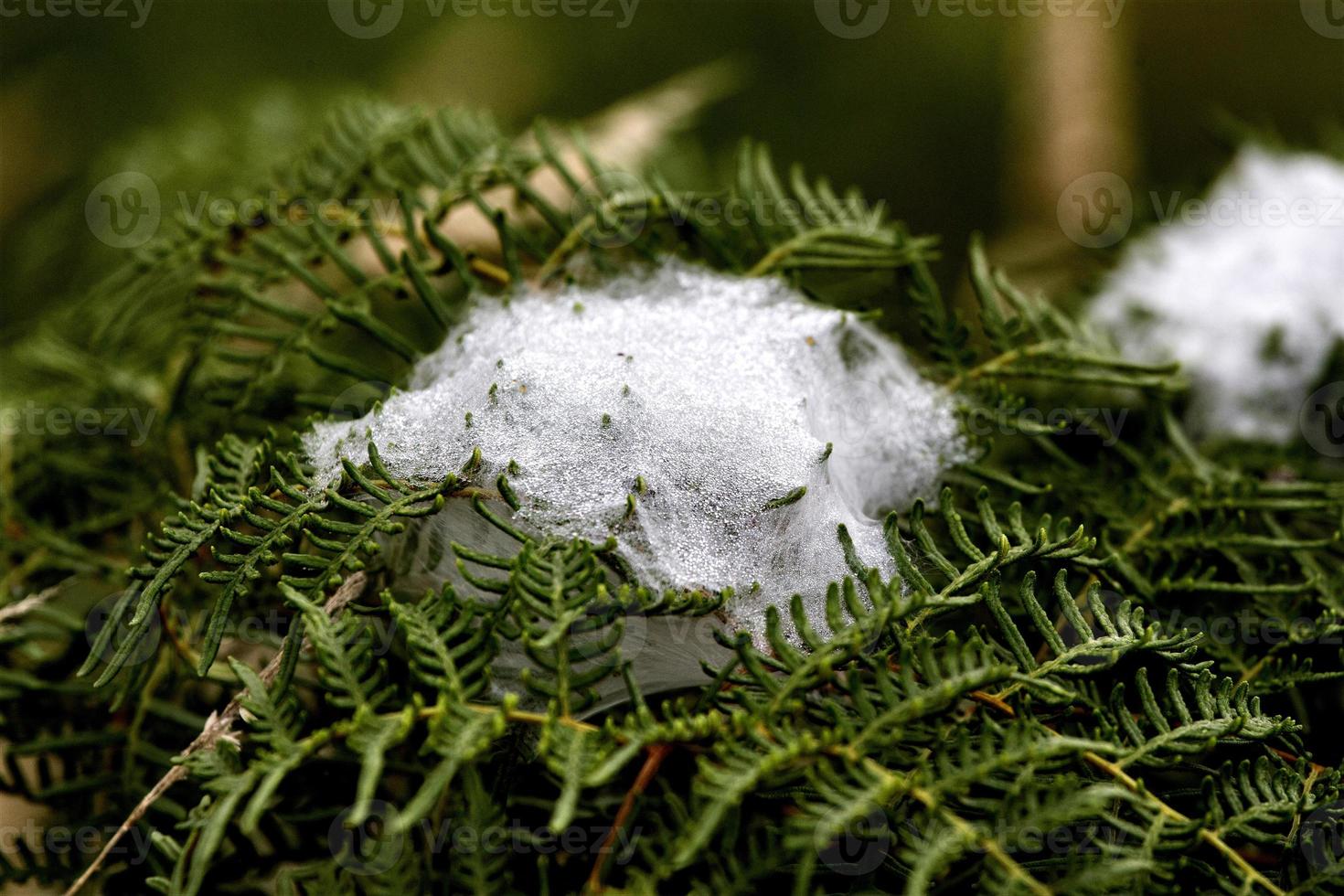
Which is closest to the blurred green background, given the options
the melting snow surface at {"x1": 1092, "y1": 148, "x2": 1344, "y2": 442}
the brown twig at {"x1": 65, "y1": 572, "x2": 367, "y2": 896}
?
the melting snow surface at {"x1": 1092, "y1": 148, "x2": 1344, "y2": 442}

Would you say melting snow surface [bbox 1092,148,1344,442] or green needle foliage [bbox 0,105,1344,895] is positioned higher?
melting snow surface [bbox 1092,148,1344,442]

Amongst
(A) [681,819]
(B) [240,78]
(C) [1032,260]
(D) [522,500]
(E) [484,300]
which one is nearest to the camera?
(A) [681,819]

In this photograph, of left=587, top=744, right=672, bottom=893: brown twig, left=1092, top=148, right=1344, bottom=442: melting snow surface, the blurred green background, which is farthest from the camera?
the blurred green background

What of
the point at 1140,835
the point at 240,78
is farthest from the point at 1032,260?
the point at 240,78

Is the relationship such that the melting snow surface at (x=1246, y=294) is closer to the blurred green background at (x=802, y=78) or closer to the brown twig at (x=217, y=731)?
the blurred green background at (x=802, y=78)

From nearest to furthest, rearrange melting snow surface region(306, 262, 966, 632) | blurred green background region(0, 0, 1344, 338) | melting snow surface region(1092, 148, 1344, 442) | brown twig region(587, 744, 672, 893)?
brown twig region(587, 744, 672, 893) → melting snow surface region(306, 262, 966, 632) → melting snow surface region(1092, 148, 1344, 442) → blurred green background region(0, 0, 1344, 338)

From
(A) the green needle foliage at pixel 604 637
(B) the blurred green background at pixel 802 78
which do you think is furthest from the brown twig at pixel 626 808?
(B) the blurred green background at pixel 802 78

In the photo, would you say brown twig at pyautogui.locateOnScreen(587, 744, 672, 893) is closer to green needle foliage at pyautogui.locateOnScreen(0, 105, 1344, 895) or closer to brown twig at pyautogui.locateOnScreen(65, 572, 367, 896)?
→ green needle foliage at pyautogui.locateOnScreen(0, 105, 1344, 895)

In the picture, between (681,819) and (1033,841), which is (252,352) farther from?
(1033,841)
